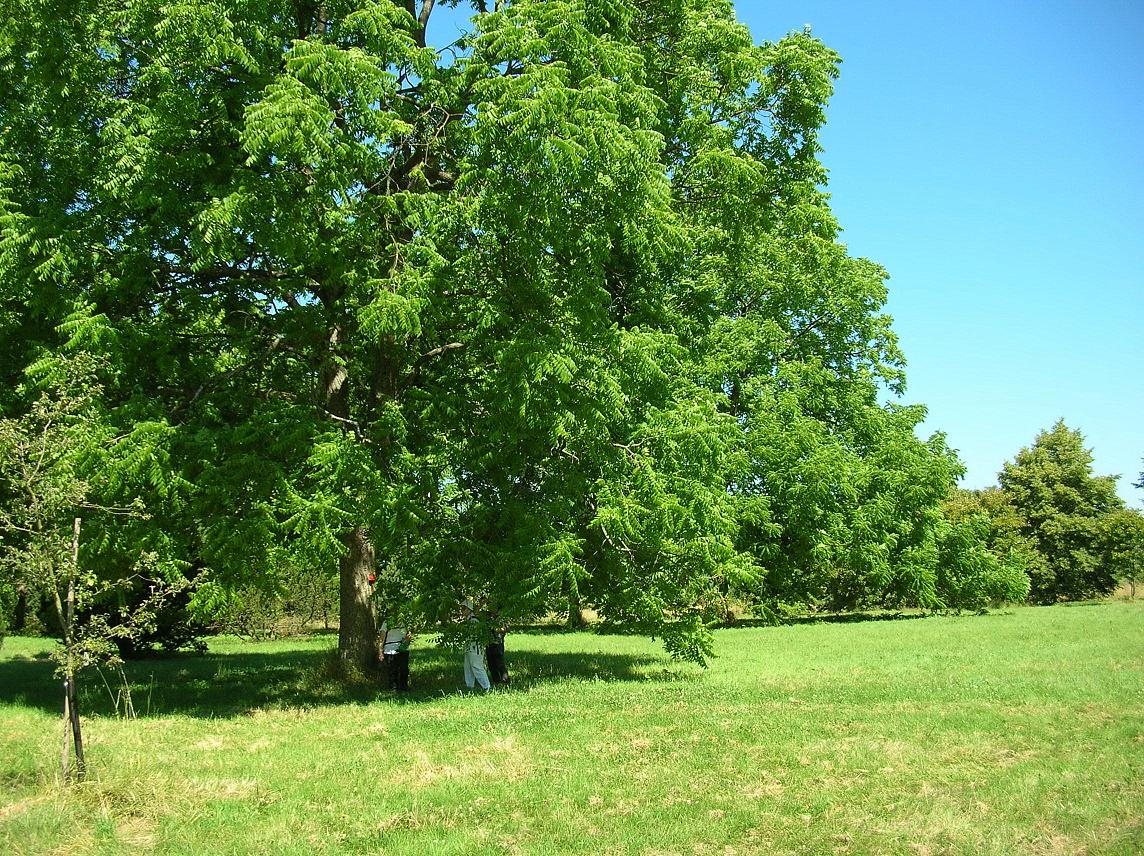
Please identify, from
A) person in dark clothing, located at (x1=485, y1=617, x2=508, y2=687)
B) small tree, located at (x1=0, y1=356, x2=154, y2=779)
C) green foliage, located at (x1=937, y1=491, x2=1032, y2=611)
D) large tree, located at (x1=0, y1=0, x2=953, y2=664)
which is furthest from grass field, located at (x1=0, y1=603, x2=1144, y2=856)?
green foliage, located at (x1=937, y1=491, x2=1032, y2=611)

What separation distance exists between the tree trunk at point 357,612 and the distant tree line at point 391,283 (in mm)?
38

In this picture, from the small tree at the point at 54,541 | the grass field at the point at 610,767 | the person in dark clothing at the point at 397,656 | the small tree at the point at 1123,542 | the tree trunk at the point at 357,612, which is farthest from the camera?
the small tree at the point at 1123,542

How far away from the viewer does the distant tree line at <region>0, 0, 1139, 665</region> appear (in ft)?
35.5

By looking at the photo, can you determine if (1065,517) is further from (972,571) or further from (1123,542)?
(972,571)

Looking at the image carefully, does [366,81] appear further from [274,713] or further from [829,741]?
[829,741]

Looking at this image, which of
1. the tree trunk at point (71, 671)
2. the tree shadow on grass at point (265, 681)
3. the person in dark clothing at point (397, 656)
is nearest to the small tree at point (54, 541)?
the tree trunk at point (71, 671)

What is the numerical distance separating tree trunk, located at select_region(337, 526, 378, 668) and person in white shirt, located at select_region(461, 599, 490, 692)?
1655 millimetres

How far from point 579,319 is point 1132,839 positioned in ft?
28.2

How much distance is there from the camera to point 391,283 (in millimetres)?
11062

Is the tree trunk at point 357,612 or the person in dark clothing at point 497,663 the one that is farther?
the tree trunk at point 357,612

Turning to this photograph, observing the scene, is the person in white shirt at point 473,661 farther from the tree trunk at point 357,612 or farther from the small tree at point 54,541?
the small tree at point 54,541

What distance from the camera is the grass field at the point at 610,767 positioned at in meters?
6.00

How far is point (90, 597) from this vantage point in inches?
280

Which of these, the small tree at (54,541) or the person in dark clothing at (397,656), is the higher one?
the small tree at (54,541)
